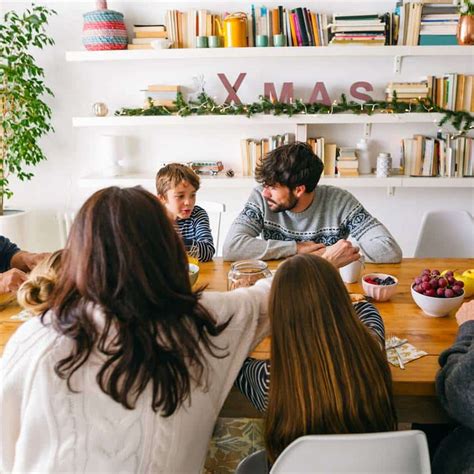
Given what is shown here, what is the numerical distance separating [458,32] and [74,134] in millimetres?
2648

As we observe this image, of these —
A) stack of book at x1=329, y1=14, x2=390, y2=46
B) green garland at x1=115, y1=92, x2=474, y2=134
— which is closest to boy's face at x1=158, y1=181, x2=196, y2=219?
green garland at x1=115, y1=92, x2=474, y2=134

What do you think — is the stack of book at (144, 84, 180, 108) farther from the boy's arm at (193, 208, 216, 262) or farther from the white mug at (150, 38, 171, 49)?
the boy's arm at (193, 208, 216, 262)

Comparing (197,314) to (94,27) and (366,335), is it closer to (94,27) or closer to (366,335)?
(366,335)

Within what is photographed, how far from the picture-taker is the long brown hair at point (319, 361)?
100cm

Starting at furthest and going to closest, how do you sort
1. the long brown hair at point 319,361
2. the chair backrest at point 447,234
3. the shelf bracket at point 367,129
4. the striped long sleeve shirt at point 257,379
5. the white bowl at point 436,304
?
1. the shelf bracket at point 367,129
2. the chair backrest at point 447,234
3. the white bowl at point 436,304
4. the striped long sleeve shirt at point 257,379
5. the long brown hair at point 319,361

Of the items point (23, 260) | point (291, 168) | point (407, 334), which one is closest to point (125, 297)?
point (407, 334)

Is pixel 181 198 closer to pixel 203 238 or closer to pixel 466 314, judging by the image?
pixel 203 238

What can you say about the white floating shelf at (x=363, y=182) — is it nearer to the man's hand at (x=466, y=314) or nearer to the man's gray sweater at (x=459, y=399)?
the man's hand at (x=466, y=314)

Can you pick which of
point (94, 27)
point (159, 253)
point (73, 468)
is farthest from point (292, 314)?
point (94, 27)

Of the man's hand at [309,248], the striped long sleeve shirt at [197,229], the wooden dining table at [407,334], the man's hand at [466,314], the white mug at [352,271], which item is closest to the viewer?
the wooden dining table at [407,334]

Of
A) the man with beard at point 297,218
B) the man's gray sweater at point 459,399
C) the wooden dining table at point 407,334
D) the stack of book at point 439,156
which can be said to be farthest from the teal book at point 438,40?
the man's gray sweater at point 459,399

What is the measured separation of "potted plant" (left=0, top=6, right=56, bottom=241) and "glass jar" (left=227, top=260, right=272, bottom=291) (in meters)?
2.23

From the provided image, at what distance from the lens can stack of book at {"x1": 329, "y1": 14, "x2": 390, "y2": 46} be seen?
314 centimetres

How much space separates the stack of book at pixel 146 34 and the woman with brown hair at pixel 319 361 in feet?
8.75
